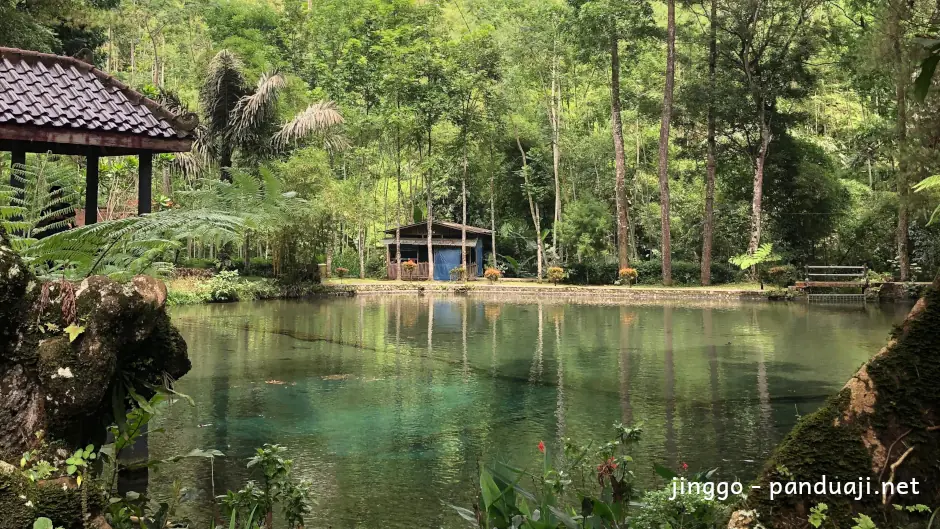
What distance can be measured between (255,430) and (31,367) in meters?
4.51

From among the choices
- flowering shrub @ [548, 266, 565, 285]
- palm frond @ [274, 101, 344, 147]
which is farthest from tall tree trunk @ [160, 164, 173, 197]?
flowering shrub @ [548, 266, 565, 285]

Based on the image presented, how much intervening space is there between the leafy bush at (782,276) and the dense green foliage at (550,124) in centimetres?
284

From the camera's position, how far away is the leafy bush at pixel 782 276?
86.5 feet

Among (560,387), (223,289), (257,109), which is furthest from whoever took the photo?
(257,109)

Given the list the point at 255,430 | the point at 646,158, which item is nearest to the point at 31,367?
the point at 255,430

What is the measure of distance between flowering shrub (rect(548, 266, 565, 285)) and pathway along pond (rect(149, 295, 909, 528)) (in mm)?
12116

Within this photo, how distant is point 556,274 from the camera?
31.4 metres

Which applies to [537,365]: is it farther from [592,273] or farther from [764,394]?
[592,273]

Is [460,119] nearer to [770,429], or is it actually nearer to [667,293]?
[667,293]

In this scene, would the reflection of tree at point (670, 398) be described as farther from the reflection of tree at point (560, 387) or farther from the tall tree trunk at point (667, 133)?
the tall tree trunk at point (667, 133)

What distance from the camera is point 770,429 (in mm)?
7797

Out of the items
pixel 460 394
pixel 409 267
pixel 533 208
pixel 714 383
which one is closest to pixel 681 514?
pixel 460 394

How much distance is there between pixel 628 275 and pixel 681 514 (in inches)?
1060

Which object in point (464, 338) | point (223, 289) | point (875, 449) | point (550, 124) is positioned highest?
point (550, 124)
